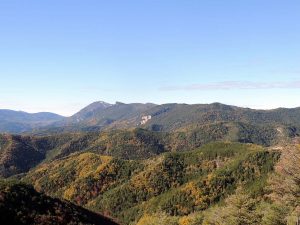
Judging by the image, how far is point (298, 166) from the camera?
47.9m

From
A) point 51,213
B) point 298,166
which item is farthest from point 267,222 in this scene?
point 51,213

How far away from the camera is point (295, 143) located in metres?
50.9

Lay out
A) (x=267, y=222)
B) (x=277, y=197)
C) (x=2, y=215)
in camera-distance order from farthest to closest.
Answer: (x=2, y=215), (x=267, y=222), (x=277, y=197)

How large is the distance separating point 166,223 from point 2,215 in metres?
44.2

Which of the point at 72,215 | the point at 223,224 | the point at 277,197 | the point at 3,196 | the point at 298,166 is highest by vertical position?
the point at 298,166

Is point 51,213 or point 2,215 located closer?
point 2,215

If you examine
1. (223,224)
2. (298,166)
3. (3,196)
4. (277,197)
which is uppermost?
(298,166)

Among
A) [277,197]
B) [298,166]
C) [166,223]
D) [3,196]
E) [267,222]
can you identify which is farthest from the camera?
[3,196]

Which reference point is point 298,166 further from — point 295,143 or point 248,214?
point 248,214

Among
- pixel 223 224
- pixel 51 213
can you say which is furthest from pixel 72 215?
pixel 223 224

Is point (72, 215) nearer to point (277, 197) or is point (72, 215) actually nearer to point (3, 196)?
point (3, 196)

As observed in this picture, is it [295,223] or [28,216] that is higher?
[295,223]

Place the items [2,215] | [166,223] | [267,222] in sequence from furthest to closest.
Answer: [2,215]
[166,223]
[267,222]

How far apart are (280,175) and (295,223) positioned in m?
6.38
